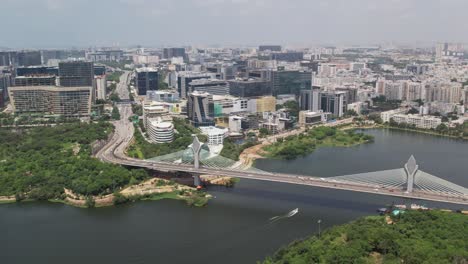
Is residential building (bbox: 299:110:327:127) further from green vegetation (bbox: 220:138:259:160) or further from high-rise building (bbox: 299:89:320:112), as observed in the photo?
green vegetation (bbox: 220:138:259:160)

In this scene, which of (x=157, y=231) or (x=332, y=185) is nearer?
(x=157, y=231)

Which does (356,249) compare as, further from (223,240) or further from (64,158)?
(64,158)

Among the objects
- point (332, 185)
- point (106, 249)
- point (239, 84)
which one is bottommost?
point (106, 249)

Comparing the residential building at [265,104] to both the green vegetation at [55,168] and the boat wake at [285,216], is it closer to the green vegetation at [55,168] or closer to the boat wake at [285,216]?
the green vegetation at [55,168]

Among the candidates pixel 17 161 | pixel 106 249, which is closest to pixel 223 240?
pixel 106 249

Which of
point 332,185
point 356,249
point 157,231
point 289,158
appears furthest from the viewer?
point 289,158
